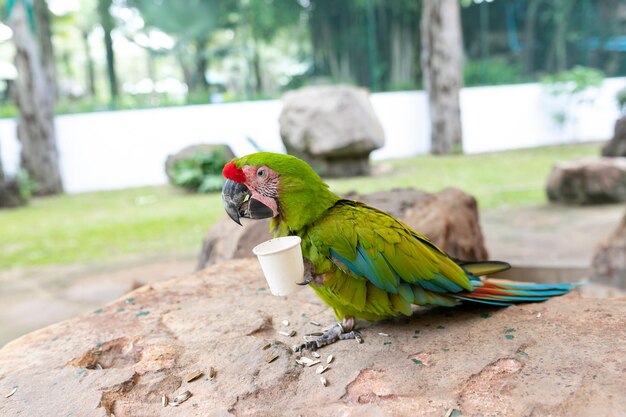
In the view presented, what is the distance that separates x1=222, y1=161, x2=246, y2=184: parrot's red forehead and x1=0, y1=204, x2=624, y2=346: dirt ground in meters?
1.91

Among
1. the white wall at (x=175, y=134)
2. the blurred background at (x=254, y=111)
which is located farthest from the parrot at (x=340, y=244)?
the white wall at (x=175, y=134)

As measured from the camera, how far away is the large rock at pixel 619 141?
8102 millimetres

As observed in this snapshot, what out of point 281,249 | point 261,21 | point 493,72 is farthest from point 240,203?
point 493,72

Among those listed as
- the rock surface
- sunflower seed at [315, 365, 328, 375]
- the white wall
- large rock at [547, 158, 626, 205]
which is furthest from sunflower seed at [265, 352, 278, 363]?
the white wall

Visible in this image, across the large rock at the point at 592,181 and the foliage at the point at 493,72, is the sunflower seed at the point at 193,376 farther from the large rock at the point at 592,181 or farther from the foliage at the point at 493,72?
the foliage at the point at 493,72

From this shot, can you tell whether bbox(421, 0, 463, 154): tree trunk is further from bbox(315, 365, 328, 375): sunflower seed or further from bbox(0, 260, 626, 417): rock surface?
bbox(315, 365, 328, 375): sunflower seed

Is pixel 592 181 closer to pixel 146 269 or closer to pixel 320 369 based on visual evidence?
pixel 146 269

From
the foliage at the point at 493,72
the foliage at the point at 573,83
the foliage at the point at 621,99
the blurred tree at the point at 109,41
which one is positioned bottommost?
the foliage at the point at 621,99

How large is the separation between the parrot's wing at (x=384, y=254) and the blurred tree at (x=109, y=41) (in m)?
8.39

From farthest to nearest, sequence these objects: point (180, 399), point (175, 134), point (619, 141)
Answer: point (175, 134) < point (619, 141) < point (180, 399)

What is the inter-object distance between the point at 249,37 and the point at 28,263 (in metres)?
5.97

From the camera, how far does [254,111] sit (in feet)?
31.3

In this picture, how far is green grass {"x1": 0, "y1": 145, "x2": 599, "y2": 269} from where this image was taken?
16.3 ft

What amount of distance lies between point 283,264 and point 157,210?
5.37 metres
